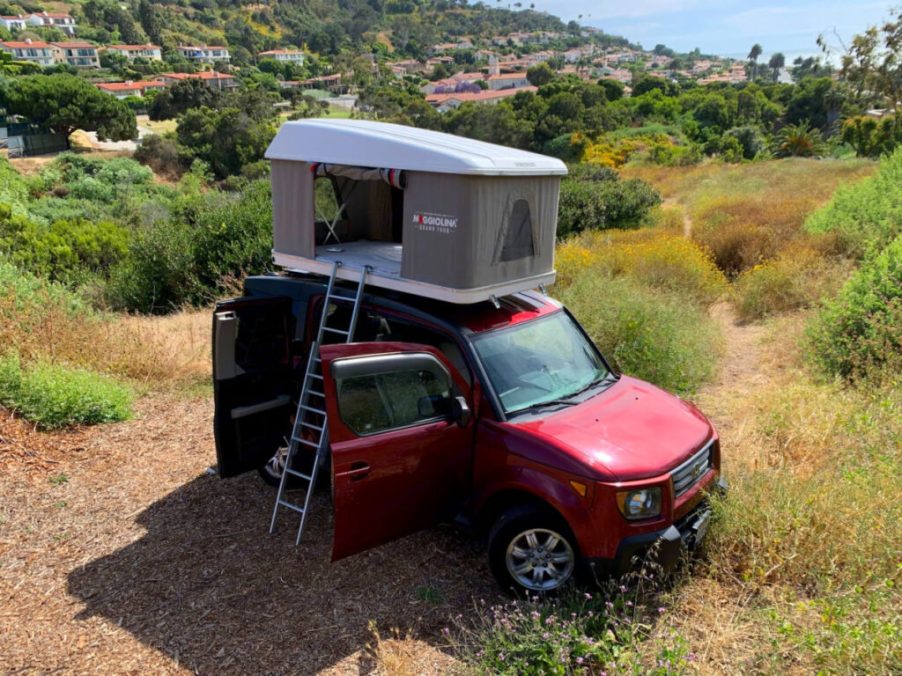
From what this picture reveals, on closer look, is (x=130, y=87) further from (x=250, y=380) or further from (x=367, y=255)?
(x=250, y=380)

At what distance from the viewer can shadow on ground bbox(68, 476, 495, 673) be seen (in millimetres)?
3977

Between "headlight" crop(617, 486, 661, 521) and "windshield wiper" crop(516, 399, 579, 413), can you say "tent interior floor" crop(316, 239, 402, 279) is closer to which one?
"windshield wiper" crop(516, 399, 579, 413)

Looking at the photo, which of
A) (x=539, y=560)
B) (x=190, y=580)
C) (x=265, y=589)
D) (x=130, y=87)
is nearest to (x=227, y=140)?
(x=130, y=87)

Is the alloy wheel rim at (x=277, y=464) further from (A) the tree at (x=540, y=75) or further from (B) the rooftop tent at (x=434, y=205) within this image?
(A) the tree at (x=540, y=75)

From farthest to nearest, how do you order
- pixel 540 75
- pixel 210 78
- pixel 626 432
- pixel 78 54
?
pixel 78 54, pixel 540 75, pixel 210 78, pixel 626 432

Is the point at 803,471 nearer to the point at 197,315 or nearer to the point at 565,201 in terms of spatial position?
the point at 197,315

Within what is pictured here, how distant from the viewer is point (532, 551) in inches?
164

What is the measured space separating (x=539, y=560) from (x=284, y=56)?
15771 centimetres

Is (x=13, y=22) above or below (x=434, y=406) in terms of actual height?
above

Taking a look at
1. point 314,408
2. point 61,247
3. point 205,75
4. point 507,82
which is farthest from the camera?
point 507,82

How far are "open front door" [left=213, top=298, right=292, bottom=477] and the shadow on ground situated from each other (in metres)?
0.57

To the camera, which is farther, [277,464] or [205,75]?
[205,75]

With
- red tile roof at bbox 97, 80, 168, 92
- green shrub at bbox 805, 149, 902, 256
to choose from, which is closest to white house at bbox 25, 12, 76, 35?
red tile roof at bbox 97, 80, 168, 92

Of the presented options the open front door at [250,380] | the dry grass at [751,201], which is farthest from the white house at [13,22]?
the open front door at [250,380]
